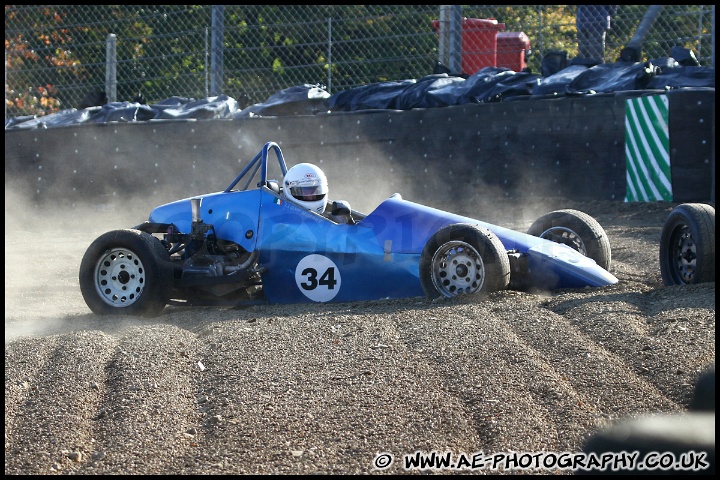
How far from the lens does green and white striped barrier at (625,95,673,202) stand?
11.9 metres

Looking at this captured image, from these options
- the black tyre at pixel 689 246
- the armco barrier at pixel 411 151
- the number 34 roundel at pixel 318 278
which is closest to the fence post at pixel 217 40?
the armco barrier at pixel 411 151

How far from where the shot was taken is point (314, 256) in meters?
7.72

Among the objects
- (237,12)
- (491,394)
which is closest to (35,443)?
(491,394)

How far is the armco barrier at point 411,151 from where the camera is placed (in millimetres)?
12062

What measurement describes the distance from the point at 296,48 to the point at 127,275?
7.82 metres

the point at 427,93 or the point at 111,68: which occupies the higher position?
the point at 111,68

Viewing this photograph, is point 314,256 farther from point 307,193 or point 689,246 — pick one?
point 689,246

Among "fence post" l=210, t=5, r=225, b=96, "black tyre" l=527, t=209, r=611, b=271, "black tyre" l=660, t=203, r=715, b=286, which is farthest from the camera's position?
"fence post" l=210, t=5, r=225, b=96

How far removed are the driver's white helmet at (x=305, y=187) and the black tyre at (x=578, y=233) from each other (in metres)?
1.69

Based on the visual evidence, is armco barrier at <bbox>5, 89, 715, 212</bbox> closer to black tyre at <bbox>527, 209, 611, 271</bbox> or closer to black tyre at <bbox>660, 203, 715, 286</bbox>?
black tyre at <bbox>527, 209, 611, 271</bbox>

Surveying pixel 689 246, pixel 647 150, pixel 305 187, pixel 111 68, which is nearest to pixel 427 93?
pixel 647 150

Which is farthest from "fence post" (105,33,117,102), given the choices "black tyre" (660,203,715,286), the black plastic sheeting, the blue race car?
"black tyre" (660,203,715,286)

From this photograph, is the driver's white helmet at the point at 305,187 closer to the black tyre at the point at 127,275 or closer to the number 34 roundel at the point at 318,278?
the number 34 roundel at the point at 318,278

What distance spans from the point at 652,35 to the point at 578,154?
2531 millimetres
